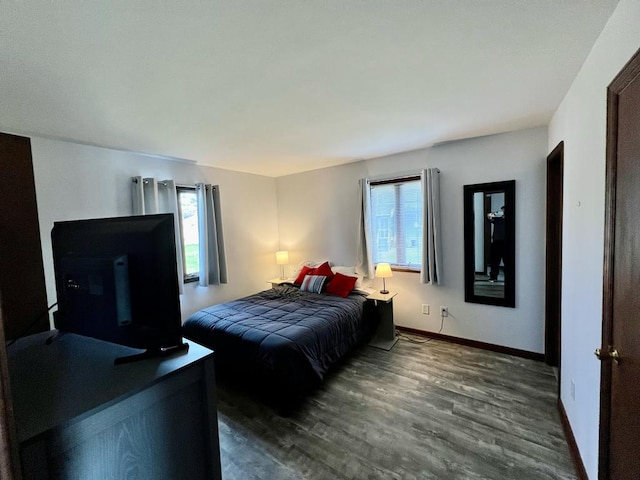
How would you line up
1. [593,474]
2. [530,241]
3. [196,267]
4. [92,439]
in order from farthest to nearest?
[196,267]
[530,241]
[593,474]
[92,439]

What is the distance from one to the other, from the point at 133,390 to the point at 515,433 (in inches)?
94.6

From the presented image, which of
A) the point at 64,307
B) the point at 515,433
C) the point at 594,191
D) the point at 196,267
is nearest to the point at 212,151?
the point at 196,267

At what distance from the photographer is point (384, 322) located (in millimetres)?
3537

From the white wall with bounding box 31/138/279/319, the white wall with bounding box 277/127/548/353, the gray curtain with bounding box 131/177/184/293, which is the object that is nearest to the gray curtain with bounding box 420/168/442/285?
the white wall with bounding box 277/127/548/353

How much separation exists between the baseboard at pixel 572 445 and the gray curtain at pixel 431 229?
1576 millimetres

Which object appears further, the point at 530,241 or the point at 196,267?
the point at 196,267

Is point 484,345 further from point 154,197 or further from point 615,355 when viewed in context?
point 154,197

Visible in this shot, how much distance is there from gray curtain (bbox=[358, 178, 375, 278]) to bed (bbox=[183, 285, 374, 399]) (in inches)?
25.1

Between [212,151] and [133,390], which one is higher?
[212,151]

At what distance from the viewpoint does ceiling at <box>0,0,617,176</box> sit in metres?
1.20

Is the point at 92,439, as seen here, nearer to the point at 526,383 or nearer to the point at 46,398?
the point at 46,398

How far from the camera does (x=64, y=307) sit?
4.17 ft

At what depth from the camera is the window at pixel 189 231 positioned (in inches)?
143

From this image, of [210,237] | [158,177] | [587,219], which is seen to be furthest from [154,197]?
[587,219]
